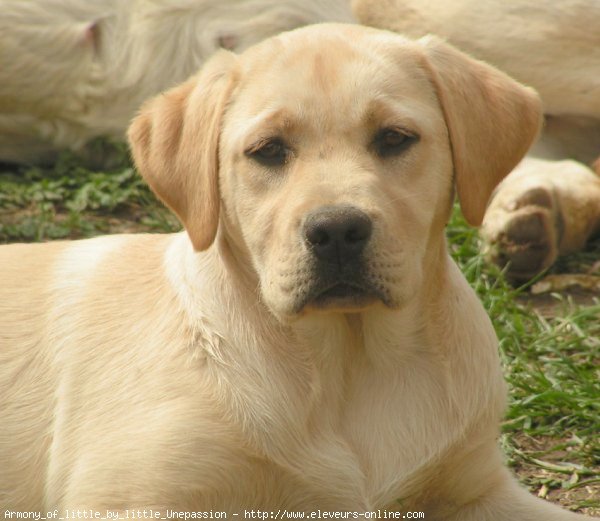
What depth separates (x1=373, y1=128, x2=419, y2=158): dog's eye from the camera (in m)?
3.07

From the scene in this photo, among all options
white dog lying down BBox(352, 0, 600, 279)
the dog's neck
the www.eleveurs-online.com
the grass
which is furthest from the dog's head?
white dog lying down BBox(352, 0, 600, 279)

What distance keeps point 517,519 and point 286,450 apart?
73 centimetres

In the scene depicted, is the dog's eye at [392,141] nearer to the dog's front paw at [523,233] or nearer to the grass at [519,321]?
the grass at [519,321]

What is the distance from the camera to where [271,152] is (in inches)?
122

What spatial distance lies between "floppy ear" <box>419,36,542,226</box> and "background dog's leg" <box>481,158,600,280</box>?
148cm

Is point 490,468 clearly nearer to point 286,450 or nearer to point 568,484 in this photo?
point 568,484

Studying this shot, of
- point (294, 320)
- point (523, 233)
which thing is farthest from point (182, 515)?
point (523, 233)

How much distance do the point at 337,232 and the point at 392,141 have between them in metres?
0.36

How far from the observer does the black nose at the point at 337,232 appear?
9.29 ft

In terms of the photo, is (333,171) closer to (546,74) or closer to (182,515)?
(182,515)

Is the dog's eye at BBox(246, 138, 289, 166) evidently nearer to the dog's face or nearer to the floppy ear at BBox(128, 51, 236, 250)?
the dog's face

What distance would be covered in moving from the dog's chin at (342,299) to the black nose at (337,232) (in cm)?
8

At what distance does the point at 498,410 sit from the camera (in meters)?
3.32

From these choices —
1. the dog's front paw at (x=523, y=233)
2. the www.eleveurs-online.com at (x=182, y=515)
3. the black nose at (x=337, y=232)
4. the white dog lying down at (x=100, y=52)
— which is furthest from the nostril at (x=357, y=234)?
the white dog lying down at (x=100, y=52)
